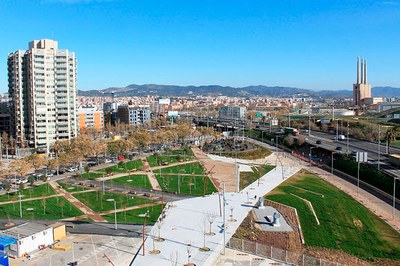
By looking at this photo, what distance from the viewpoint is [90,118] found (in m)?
85.4

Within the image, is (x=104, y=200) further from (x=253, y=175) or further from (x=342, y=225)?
(x=342, y=225)

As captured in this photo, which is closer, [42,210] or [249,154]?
[42,210]

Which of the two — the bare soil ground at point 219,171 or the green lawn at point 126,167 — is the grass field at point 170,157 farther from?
the green lawn at point 126,167

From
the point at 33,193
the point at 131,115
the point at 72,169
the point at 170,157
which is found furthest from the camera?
the point at 131,115

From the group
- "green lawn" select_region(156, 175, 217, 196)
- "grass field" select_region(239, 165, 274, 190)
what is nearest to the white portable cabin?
"green lawn" select_region(156, 175, 217, 196)

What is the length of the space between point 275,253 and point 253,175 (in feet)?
63.6

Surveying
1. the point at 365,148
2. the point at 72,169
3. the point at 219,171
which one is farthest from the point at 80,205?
the point at 365,148

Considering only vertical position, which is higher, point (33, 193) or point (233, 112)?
point (233, 112)

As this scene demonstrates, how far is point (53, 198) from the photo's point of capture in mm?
30156

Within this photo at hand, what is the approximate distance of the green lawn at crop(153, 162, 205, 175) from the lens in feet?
131

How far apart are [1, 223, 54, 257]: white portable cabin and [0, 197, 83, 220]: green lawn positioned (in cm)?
446

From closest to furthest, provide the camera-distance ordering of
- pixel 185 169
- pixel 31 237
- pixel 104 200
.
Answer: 1. pixel 31 237
2. pixel 104 200
3. pixel 185 169

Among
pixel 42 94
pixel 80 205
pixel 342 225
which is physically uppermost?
pixel 42 94

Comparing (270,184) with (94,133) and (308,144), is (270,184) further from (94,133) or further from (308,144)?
(94,133)
